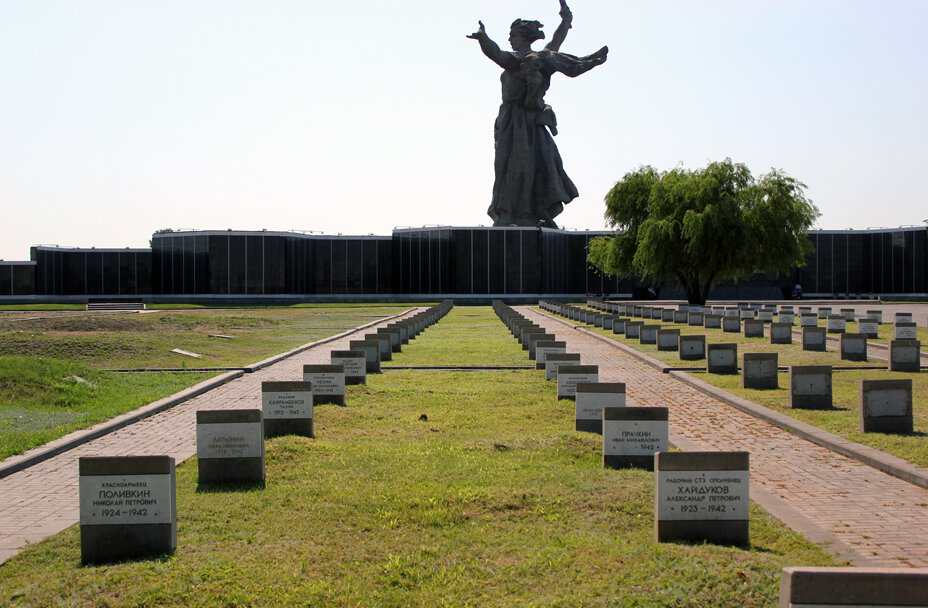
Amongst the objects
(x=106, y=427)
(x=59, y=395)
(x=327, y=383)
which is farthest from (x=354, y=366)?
(x=106, y=427)

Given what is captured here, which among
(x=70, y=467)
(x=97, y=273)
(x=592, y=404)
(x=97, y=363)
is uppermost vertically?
(x=97, y=273)

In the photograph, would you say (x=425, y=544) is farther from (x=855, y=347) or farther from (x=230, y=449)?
(x=855, y=347)

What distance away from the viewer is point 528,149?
97562mm

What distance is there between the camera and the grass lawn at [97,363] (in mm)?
14164

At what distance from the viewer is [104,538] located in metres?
6.99

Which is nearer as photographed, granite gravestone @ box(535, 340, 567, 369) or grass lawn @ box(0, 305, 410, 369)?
granite gravestone @ box(535, 340, 567, 369)

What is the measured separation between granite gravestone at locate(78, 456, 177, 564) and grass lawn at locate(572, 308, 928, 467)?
316 inches

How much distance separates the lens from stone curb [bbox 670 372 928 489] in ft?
32.0

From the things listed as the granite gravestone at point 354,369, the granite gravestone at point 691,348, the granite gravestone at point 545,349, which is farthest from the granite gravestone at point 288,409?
the granite gravestone at point 691,348

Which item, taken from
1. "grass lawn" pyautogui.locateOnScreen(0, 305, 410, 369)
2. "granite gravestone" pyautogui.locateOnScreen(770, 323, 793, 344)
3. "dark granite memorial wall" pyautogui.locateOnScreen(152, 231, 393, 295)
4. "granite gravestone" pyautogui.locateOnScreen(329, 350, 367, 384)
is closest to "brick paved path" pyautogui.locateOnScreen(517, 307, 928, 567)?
"granite gravestone" pyautogui.locateOnScreen(329, 350, 367, 384)

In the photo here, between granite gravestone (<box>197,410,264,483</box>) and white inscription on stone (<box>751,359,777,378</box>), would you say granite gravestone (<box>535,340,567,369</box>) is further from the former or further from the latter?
granite gravestone (<box>197,410,264,483</box>)

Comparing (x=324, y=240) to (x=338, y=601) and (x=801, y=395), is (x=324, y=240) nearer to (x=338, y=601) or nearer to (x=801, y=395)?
(x=801, y=395)

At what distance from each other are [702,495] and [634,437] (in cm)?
275

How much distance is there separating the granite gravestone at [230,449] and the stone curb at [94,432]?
270 cm
